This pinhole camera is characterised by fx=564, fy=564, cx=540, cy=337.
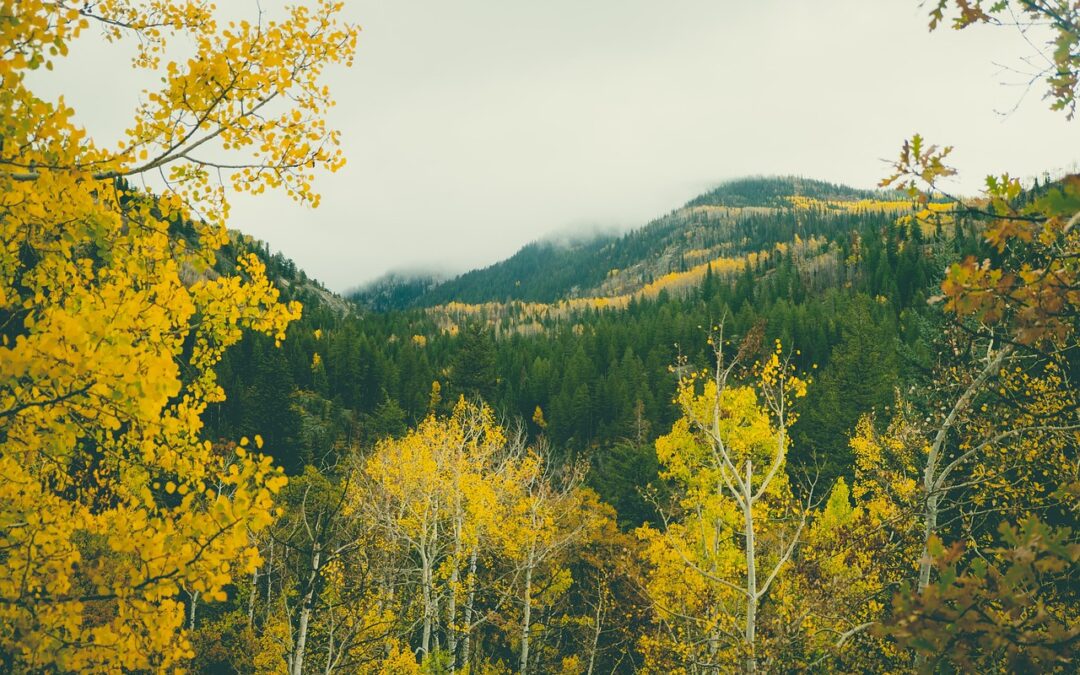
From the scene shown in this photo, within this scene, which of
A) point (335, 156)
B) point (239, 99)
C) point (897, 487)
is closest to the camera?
point (239, 99)

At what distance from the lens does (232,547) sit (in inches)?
131

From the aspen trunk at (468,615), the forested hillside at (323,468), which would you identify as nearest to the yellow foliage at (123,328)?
the forested hillside at (323,468)

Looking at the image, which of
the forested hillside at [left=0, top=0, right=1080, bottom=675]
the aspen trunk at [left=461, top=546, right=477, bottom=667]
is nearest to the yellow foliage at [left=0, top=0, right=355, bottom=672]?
the forested hillside at [left=0, top=0, right=1080, bottom=675]

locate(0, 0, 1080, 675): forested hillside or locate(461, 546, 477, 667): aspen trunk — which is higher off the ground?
locate(0, 0, 1080, 675): forested hillside

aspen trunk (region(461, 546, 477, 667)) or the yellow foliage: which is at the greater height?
the yellow foliage

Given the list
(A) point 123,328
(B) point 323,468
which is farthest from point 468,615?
(A) point 123,328

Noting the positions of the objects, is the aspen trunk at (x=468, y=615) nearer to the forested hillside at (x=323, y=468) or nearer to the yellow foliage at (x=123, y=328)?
the forested hillside at (x=323, y=468)

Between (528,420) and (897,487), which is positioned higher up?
(897,487)

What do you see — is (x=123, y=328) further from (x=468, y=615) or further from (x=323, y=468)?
(x=468, y=615)

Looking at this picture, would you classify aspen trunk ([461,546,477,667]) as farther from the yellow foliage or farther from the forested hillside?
the yellow foliage

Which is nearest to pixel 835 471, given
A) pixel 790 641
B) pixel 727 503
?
pixel 727 503

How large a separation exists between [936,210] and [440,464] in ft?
49.1

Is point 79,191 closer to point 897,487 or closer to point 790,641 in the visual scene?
point 790,641

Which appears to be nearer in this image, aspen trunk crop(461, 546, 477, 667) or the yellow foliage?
the yellow foliage
